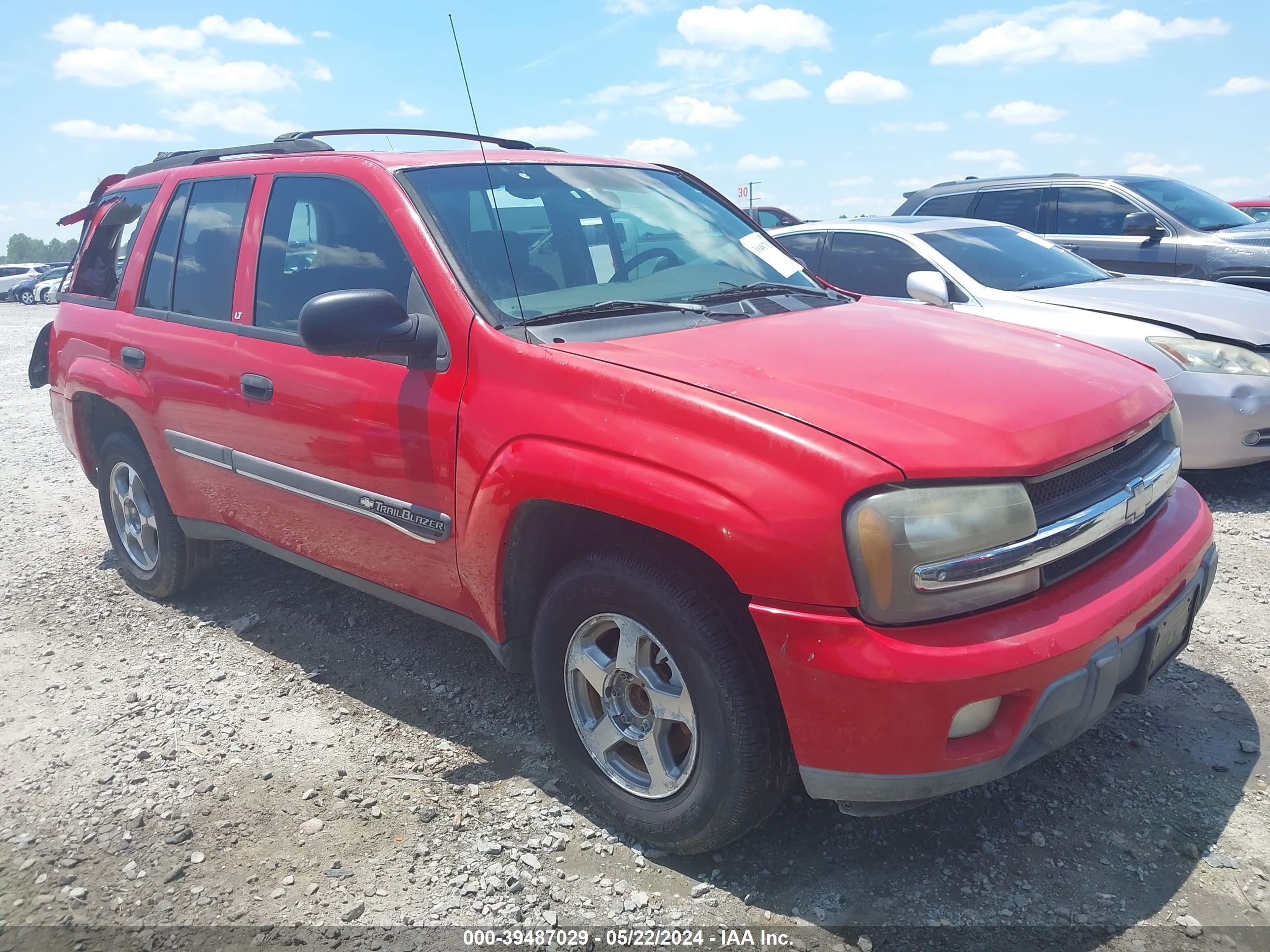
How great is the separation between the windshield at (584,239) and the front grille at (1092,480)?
47.9 inches

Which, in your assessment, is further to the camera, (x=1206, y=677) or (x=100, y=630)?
(x=100, y=630)

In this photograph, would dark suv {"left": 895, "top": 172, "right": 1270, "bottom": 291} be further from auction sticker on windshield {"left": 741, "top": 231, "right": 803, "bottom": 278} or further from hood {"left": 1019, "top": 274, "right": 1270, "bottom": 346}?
auction sticker on windshield {"left": 741, "top": 231, "right": 803, "bottom": 278}

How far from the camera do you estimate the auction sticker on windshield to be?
12.0 ft

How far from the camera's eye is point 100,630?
14.3 feet

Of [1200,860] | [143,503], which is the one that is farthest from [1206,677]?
[143,503]

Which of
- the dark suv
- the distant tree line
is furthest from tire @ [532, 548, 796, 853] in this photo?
the distant tree line

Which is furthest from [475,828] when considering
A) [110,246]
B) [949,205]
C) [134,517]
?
[949,205]

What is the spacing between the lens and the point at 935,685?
2006mm

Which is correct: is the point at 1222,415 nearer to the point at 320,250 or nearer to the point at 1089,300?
the point at 1089,300

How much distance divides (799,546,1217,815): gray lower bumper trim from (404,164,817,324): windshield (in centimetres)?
156

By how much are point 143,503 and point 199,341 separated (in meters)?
1.17

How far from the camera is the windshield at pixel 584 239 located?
2.99m

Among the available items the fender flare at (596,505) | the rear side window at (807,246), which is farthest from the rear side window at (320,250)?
the rear side window at (807,246)

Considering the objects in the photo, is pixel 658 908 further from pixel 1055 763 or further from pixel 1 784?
pixel 1 784
